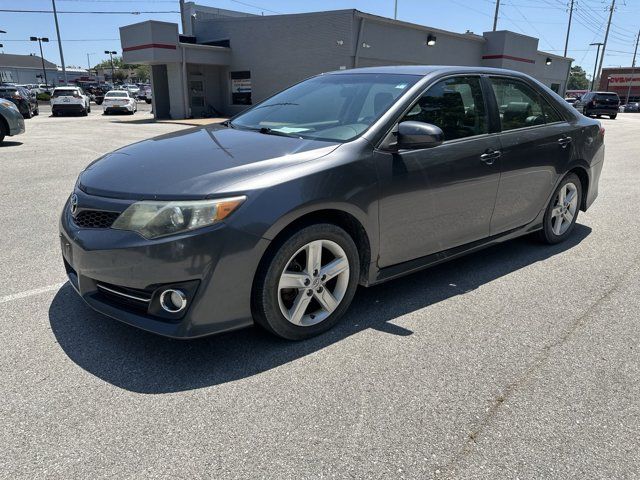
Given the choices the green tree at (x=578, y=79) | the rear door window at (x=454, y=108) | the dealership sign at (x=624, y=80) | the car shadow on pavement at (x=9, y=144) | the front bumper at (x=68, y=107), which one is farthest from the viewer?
the green tree at (x=578, y=79)

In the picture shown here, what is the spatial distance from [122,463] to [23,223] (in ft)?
14.4

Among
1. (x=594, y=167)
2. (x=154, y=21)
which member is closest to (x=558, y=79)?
(x=154, y=21)

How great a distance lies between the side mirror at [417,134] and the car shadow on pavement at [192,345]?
3.89 ft

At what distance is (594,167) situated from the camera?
5.27 m

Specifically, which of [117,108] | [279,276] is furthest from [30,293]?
[117,108]

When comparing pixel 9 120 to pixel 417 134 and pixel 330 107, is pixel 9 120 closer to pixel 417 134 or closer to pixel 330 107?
pixel 330 107

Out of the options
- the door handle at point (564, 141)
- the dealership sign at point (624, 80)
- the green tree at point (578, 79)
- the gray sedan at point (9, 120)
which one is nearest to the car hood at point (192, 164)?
the door handle at point (564, 141)

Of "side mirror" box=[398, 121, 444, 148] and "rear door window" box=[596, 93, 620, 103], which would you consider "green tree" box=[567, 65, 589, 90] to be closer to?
"rear door window" box=[596, 93, 620, 103]

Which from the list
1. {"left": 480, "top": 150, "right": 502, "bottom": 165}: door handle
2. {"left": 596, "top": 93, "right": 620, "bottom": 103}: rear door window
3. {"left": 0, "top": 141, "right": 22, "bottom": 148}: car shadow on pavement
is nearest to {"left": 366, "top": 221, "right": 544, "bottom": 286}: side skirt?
{"left": 480, "top": 150, "right": 502, "bottom": 165}: door handle

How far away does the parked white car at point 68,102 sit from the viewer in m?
29.1

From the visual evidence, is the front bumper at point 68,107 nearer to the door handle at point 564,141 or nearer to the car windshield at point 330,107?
the car windshield at point 330,107

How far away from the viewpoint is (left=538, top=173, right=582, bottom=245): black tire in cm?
486

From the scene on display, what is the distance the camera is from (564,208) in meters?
5.07

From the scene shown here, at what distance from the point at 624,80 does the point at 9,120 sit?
273 feet
